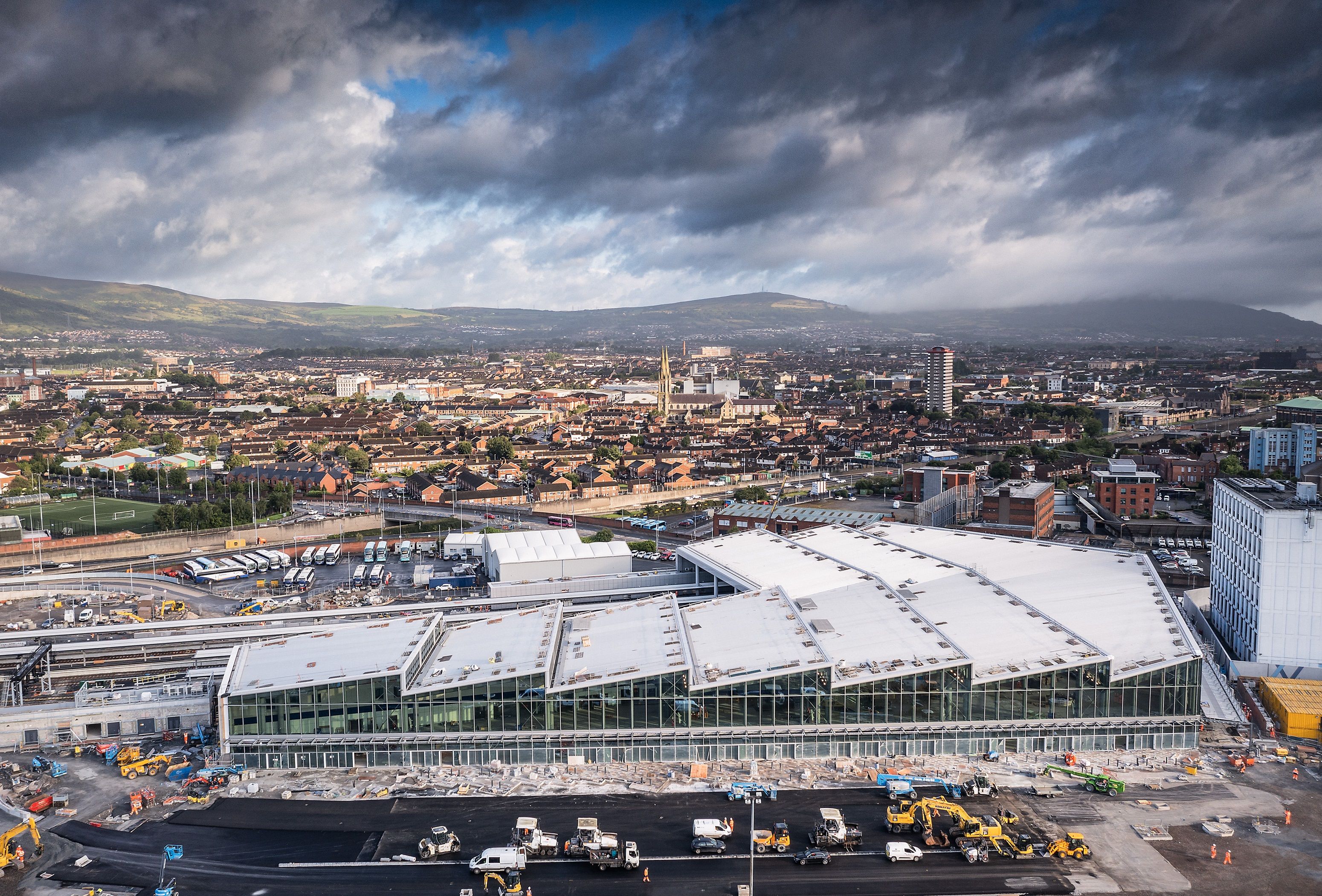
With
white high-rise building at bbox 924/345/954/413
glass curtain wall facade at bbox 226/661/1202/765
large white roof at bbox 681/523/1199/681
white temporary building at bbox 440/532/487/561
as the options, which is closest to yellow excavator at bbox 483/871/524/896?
glass curtain wall facade at bbox 226/661/1202/765

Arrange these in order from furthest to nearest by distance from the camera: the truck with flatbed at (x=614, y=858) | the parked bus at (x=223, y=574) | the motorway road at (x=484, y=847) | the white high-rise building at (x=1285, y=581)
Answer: the parked bus at (x=223, y=574)
the white high-rise building at (x=1285, y=581)
the truck with flatbed at (x=614, y=858)
the motorway road at (x=484, y=847)

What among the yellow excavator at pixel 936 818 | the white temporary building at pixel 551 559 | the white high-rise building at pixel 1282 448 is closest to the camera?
the yellow excavator at pixel 936 818

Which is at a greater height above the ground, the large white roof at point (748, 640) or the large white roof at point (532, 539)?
the large white roof at point (748, 640)

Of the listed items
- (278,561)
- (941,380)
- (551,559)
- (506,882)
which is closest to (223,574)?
(278,561)

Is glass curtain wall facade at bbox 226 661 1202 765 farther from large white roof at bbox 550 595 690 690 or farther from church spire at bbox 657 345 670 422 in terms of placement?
church spire at bbox 657 345 670 422

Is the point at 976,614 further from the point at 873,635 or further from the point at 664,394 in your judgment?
the point at 664,394

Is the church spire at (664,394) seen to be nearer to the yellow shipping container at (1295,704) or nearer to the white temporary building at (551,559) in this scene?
the white temporary building at (551,559)

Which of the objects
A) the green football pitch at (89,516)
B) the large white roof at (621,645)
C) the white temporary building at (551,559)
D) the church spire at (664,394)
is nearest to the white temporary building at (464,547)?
the white temporary building at (551,559)
